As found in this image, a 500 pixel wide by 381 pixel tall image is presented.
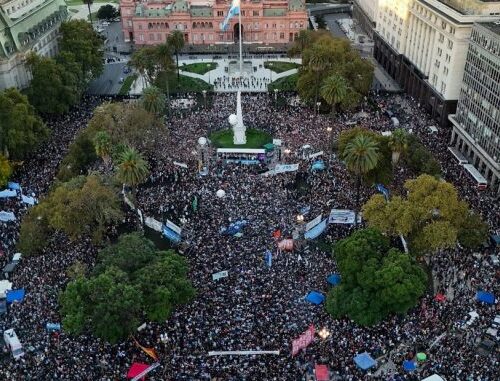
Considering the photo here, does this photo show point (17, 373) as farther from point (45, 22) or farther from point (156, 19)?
point (156, 19)

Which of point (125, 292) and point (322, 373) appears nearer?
point (322, 373)

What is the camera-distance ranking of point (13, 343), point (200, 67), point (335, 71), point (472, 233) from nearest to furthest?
1. point (13, 343)
2. point (472, 233)
3. point (335, 71)
4. point (200, 67)

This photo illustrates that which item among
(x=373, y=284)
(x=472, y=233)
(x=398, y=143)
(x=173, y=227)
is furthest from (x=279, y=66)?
(x=373, y=284)

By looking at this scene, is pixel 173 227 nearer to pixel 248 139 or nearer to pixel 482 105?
pixel 248 139

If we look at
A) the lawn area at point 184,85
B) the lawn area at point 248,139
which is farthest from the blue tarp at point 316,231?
the lawn area at point 184,85

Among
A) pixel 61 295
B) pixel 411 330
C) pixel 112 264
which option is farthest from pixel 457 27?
pixel 61 295

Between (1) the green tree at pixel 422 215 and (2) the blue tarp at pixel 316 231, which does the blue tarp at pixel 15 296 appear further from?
(1) the green tree at pixel 422 215

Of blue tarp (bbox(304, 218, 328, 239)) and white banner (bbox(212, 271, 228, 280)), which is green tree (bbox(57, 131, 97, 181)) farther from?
blue tarp (bbox(304, 218, 328, 239))

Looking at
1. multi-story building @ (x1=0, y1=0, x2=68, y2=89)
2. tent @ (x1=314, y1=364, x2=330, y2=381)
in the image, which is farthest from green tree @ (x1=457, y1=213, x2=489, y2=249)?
multi-story building @ (x1=0, y1=0, x2=68, y2=89)

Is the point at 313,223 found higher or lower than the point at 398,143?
lower
